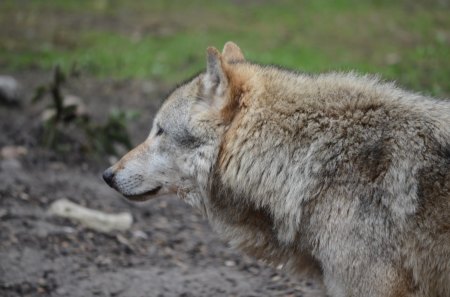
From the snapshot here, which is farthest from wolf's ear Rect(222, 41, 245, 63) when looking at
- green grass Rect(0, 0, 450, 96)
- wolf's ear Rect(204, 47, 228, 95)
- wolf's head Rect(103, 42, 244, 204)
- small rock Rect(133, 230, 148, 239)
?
green grass Rect(0, 0, 450, 96)

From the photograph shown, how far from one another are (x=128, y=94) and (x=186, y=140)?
21.1 feet

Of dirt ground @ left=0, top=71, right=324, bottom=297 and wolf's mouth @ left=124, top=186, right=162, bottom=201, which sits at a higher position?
wolf's mouth @ left=124, top=186, right=162, bottom=201

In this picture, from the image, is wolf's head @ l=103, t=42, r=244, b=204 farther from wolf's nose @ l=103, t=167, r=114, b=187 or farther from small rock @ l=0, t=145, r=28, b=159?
small rock @ l=0, t=145, r=28, b=159

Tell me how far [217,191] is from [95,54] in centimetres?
828

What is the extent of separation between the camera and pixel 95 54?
1218 centimetres

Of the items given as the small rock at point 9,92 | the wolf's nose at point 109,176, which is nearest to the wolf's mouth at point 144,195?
the wolf's nose at point 109,176

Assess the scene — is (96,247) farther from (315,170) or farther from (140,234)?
(315,170)

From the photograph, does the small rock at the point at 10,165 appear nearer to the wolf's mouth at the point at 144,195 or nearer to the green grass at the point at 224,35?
the wolf's mouth at the point at 144,195

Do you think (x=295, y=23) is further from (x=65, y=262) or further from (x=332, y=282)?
(x=332, y=282)

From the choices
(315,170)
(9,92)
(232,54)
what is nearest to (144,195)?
(232,54)

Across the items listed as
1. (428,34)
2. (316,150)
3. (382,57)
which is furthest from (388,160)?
(428,34)

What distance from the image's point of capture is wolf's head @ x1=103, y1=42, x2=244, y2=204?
423cm

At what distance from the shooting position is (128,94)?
10656mm

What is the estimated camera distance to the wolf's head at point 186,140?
4.23m
